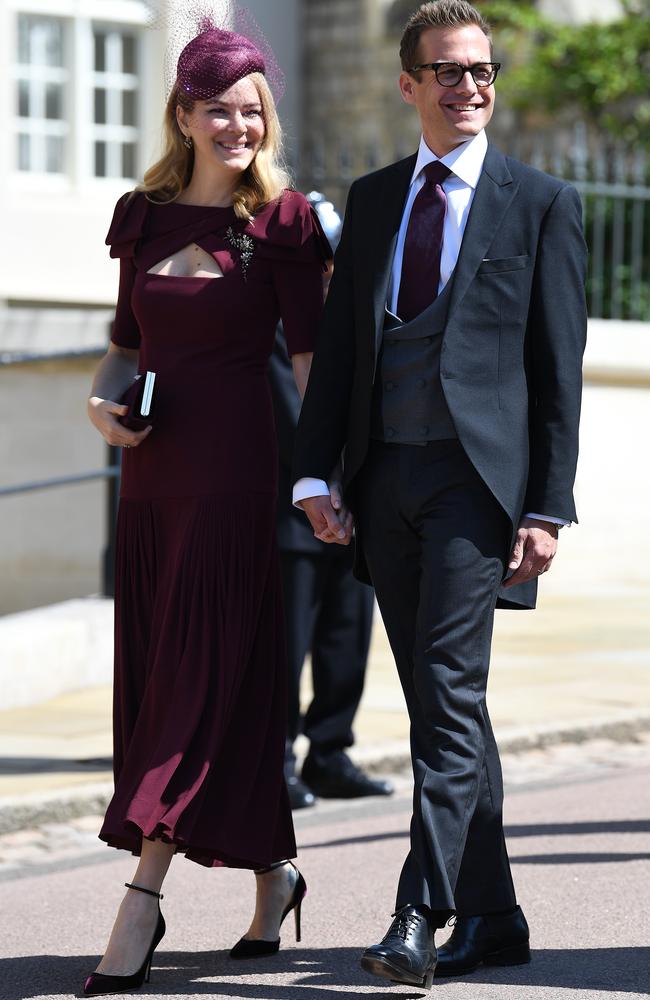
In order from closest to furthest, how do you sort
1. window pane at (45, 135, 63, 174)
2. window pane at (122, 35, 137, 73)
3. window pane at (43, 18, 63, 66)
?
window pane at (43, 18, 63, 66)
window pane at (45, 135, 63, 174)
window pane at (122, 35, 137, 73)

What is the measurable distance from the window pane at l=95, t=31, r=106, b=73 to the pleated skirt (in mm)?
11335

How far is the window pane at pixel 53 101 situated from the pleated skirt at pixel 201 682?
11377 millimetres

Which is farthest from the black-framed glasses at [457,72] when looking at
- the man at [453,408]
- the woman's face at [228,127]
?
the woman's face at [228,127]

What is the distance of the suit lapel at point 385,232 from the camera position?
4.03 metres

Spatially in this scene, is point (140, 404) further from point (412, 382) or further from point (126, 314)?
point (412, 382)

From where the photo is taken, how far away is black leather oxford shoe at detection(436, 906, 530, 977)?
4.16 meters

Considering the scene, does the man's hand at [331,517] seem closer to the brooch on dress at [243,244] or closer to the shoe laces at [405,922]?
the brooch on dress at [243,244]

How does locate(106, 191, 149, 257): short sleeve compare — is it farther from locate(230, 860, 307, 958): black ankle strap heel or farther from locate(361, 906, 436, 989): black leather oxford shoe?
locate(361, 906, 436, 989): black leather oxford shoe

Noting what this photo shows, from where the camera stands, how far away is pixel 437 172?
13.4ft

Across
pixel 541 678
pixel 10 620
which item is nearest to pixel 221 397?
pixel 10 620

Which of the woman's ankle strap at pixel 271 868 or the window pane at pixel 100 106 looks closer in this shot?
the woman's ankle strap at pixel 271 868

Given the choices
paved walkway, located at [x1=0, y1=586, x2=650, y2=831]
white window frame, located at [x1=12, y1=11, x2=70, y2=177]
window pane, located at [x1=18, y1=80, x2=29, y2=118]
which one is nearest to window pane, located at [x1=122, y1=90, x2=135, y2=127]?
white window frame, located at [x1=12, y1=11, x2=70, y2=177]

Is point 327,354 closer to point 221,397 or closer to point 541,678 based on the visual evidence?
point 221,397

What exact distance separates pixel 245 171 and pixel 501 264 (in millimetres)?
757
